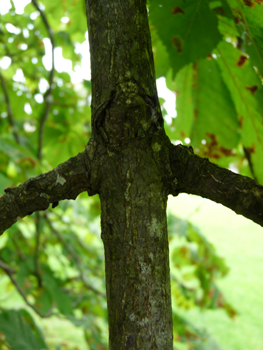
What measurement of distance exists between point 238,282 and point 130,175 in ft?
14.2

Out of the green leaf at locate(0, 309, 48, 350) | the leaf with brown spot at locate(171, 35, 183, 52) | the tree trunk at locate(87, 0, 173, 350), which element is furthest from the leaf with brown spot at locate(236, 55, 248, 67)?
the green leaf at locate(0, 309, 48, 350)

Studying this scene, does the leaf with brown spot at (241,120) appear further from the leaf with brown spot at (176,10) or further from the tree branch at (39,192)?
the tree branch at (39,192)

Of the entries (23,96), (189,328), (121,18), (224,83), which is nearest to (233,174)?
(121,18)

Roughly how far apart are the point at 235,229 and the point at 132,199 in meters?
6.17

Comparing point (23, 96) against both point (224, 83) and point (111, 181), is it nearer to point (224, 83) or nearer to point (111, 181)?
point (224, 83)

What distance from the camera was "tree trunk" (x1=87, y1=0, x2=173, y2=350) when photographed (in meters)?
0.34

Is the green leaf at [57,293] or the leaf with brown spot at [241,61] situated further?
the green leaf at [57,293]

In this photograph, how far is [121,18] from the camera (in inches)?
14.7

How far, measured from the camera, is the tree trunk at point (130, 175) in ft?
1.11

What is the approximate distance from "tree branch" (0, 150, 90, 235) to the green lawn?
1643 mm

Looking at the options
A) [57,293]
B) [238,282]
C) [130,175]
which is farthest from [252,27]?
[238,282]

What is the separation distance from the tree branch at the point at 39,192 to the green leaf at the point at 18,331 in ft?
2.01

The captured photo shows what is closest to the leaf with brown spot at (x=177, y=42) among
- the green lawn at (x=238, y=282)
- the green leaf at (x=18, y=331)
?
the green leaf at (x=18, y=331)

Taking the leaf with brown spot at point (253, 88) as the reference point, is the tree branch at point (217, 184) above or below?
below
